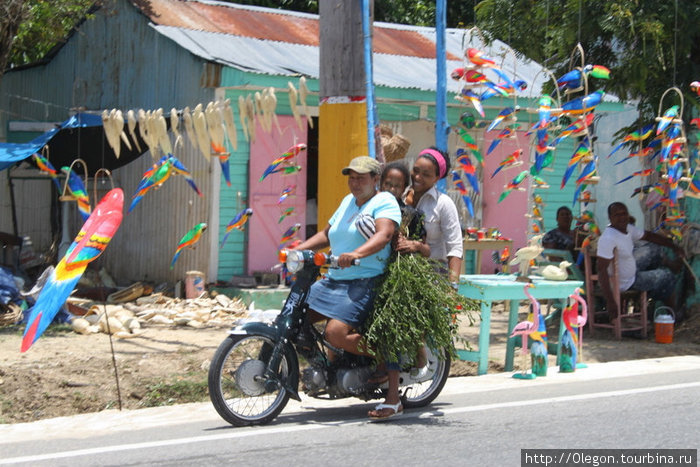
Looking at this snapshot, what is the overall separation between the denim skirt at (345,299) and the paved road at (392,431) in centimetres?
71

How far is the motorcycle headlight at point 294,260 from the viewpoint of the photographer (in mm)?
5672

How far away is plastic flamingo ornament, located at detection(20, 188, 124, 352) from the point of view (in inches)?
235

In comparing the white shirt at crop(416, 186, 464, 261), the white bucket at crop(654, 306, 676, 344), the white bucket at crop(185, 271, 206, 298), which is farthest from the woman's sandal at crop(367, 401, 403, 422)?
the white bucket at crop(185, 271, 206, 298)

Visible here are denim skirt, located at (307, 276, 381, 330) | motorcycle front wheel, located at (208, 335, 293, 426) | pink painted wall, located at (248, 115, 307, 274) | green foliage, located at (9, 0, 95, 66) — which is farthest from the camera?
green foliage, located at (9, 0, 95, 66)

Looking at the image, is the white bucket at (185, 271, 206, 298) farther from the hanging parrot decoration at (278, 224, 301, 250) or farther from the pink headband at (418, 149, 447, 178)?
the pink headband at (418, 149, 447, 178)

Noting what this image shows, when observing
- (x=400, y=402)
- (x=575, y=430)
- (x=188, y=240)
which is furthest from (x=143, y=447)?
(x=188, y=240)

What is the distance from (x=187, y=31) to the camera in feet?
45.3

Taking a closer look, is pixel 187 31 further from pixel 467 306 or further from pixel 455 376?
pixel 467 306

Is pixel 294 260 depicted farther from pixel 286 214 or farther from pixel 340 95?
pixel 286 214

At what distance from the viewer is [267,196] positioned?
13.3 meters

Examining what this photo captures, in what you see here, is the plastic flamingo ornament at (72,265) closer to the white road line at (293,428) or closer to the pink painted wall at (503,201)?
the white road line at (293,428)

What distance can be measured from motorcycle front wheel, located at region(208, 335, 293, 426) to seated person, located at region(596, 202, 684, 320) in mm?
5260

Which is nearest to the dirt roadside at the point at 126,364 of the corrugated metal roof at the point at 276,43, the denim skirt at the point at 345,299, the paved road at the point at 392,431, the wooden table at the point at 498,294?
the wooden table at the point at 498,294

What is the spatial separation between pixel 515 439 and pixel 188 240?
6214 millimetres
